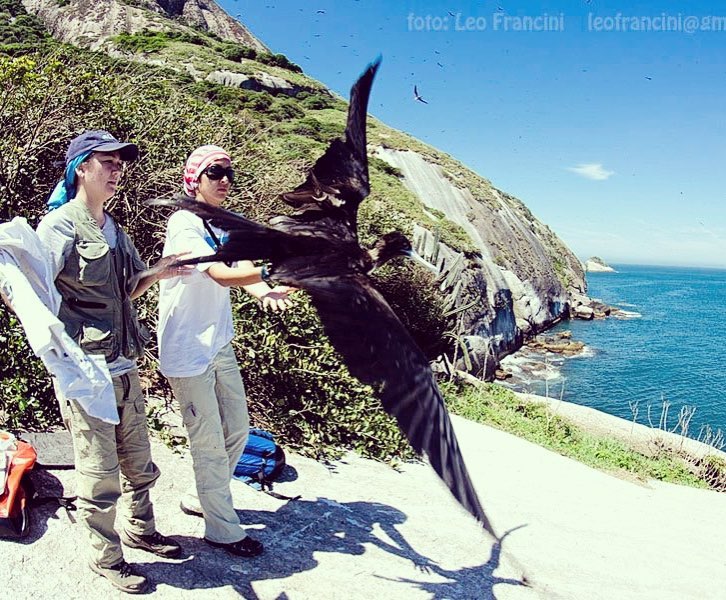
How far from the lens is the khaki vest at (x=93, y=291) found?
2326mm

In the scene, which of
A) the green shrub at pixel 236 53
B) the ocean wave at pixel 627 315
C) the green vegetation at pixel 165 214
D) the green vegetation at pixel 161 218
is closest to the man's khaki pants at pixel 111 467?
the green vegetation at pixel 165 214

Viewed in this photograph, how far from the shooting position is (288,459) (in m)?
4.80

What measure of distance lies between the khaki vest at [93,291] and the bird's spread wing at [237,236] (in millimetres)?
464

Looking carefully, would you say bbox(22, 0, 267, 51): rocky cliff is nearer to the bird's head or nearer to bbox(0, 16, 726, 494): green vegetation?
bbox(0, 16, 726, 494): green vegetation

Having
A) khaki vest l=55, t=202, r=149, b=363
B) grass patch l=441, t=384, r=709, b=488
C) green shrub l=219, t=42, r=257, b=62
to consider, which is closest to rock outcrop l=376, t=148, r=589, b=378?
green shrub l=219, t=42, r=257, b=62

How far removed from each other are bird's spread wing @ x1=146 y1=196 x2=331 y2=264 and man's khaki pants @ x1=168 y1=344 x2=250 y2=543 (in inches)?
33.6

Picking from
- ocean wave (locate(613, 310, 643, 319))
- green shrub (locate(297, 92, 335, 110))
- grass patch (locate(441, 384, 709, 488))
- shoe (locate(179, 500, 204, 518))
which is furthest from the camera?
ocean wave (locate(613, 310, 643, 319))

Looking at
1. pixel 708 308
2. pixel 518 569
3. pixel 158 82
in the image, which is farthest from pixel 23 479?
pixel 708 308

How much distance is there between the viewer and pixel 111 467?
8.10 ft

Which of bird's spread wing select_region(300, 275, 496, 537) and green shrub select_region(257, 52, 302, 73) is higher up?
green shrub select_region(257, 52, 302, 73)

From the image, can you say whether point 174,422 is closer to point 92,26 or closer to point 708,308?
point 92,26

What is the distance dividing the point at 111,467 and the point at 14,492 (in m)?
0.70

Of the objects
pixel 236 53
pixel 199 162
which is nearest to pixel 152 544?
pixel 199 162

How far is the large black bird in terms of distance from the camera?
203 cm
